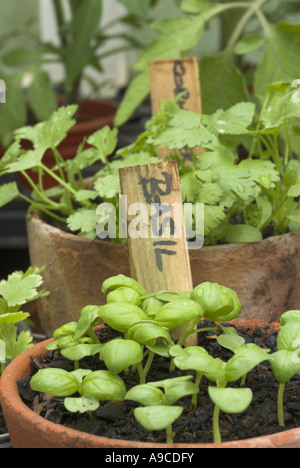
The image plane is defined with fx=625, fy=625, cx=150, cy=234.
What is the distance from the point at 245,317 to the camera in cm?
79

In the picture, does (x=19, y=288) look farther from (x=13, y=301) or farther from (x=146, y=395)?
(x=146, y=395)

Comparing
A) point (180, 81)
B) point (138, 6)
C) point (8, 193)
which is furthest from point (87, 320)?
point (138, 6)

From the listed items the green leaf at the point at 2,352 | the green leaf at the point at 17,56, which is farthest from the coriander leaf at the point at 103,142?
the green leaf at the point at 17,56

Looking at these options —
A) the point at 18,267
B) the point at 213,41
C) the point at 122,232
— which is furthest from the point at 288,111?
the point at 213,41

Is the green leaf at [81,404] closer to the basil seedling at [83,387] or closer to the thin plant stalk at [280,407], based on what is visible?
the basil seedling at [83,387]

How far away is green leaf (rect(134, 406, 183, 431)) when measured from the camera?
450 millimetres

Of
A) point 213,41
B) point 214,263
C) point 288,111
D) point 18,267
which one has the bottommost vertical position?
point 18,267

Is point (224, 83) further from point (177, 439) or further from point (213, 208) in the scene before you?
point (177, 439)

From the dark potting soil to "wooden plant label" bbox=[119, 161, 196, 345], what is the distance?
0.30ft

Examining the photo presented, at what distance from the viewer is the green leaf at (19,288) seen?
0.69 metres

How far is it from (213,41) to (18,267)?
1.35 metres
